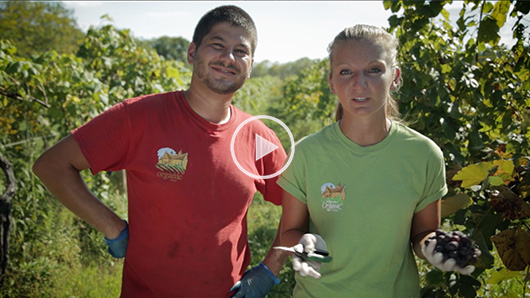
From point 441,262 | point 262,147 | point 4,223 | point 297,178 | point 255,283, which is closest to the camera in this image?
point 441,262

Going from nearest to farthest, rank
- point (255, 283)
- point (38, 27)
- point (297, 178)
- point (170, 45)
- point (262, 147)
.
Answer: point (297, 178)
point (255, 283)
point (262, 147)
point (38, 27)
point (170, 45)

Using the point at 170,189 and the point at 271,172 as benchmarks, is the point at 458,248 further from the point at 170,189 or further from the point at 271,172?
the point at 170,189

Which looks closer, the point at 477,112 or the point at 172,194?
the point at 172,194

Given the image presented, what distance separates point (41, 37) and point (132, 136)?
45.8 m

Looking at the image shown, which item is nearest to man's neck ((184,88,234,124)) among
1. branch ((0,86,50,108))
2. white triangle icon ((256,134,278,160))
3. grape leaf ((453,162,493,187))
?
white triangle icon ((256,134,278,160))

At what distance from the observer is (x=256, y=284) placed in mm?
2031

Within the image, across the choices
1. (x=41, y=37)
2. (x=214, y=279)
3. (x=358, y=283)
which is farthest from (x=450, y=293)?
(x=41, y=37)

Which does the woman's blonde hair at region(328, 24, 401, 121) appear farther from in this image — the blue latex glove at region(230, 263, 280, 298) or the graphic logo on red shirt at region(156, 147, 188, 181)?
the blue latex glove at region(230, 263, 280, 298)

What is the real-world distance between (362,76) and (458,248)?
2.15 ft

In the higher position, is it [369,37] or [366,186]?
[369,37]

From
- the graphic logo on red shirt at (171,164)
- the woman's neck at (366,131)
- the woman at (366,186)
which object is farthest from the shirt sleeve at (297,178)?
the graphic logo on red shirt at (171,164)

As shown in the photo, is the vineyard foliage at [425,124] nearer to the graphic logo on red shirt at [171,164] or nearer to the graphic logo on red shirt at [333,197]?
the graphic logo on red shirt at [333,197]

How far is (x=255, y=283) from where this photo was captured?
6.65 ft

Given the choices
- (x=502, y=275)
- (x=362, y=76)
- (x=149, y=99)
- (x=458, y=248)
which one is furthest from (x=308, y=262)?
(x=149, y=99)
